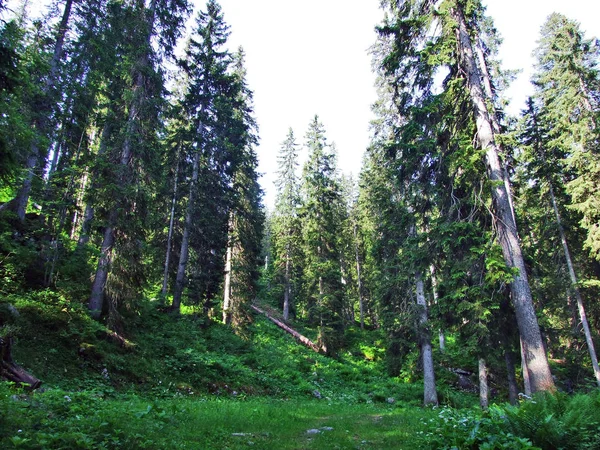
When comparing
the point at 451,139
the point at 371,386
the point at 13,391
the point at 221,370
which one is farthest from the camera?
the point at 371,386

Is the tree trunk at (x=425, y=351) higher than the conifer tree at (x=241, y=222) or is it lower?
lower

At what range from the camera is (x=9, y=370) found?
6.81 meters

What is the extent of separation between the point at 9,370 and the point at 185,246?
14.3 metres

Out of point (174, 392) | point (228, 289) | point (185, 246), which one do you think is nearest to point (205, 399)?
point (174, 392)

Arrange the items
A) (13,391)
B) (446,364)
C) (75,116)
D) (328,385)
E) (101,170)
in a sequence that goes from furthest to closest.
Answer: (446,364)
(328,385)
(75,116)
(101,170)
(13,391)

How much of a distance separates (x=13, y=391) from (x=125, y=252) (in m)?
8.06

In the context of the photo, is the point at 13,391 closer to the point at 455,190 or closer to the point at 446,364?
the point at 455,190

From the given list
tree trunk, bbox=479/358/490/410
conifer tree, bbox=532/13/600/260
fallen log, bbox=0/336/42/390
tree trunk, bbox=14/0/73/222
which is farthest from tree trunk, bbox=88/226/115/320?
conifer tree, bbox=532/13/600/260

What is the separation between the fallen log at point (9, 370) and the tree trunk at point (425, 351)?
14086 mm

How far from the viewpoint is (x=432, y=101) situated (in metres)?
12.8

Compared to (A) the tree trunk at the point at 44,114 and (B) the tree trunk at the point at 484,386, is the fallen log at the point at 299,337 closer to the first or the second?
(B) the tree trunk at the point at 484,386

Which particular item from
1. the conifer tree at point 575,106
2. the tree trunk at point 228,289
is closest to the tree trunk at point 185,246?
the tree trunk at point 228,289

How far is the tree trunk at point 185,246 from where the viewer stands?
1998 centimetres

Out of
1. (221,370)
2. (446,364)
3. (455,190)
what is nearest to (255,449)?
(221,370)
